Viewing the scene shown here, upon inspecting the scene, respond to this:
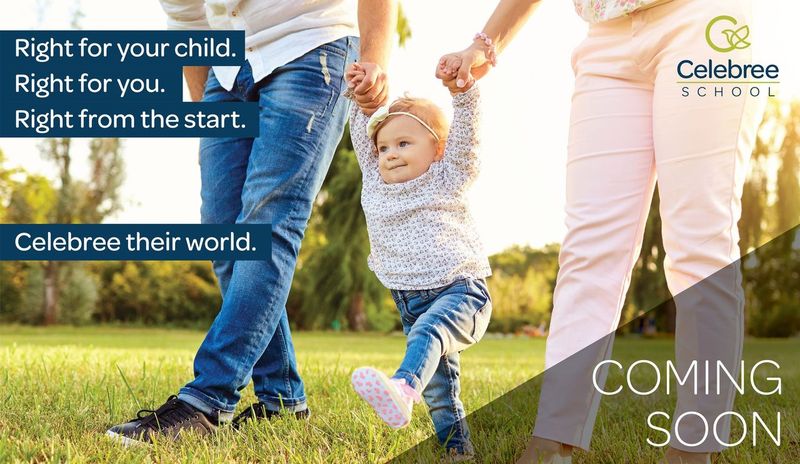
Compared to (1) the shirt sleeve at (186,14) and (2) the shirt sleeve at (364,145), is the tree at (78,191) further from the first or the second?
(2) the shirt sleeve at (364,145)

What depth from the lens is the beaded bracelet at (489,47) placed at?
215 cm

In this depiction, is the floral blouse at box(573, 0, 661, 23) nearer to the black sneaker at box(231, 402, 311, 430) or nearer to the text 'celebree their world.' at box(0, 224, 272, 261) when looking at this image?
the black sneaker at box(231, 402, 311, 430)

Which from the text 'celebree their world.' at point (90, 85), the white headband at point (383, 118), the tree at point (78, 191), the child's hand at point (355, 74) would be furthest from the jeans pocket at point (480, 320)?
the tree at point (78, 191)

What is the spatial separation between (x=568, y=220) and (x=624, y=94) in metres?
0.32

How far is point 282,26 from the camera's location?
241 centimetres

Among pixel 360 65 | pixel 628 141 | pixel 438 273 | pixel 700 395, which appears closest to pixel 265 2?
pixel 360 65

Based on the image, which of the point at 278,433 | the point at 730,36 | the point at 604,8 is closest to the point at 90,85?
the point at 278,433

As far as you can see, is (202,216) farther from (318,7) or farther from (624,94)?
(624,94)

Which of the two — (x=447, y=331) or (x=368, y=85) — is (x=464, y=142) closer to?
(x=368, y=85)

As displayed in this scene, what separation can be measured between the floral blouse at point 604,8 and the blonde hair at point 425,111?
0.44 metres

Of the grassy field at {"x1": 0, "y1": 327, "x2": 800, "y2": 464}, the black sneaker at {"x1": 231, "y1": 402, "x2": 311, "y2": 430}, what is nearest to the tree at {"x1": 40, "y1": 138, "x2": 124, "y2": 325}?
the grassy field at {"x1": 0, "y1": 327, "x2": 800, "y2": 464}

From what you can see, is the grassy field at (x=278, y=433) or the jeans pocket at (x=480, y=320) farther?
the jeans pocket at (x=480, y=320)

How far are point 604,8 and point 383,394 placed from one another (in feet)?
3.29

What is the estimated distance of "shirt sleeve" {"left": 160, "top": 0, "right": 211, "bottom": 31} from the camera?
285 cm
